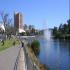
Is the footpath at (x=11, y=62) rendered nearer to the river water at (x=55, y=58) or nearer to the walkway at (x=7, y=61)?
the walkway at (x=7, y=61)

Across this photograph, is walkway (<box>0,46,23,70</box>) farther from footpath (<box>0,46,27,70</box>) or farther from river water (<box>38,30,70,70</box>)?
river water (<box>38,30,70,70</box>)

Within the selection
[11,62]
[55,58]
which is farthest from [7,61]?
[55,58]

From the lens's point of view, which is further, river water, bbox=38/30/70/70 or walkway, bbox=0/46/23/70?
river water, bbox=38/30/70/70

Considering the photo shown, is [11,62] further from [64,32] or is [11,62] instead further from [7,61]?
[64,32]

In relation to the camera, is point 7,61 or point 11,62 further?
point 7,61

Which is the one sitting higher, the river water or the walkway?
the walkway

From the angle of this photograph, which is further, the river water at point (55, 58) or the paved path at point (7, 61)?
the river water at point (55, 58)

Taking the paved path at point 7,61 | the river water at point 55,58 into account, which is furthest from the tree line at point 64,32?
the paved path at point 7,61

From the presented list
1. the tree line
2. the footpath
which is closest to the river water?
the footpath

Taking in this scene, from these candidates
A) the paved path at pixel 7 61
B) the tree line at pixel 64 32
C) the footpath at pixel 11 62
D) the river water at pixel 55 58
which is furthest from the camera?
the tree line at pixel 64 32

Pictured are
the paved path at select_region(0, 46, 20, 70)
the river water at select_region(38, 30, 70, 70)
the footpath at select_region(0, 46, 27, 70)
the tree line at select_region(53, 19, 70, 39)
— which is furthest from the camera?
the tree line at select_region(53, 19, 70, 39)

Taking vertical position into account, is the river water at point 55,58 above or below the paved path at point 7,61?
below

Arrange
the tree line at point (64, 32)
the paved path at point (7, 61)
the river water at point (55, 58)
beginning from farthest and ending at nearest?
the tree line at point (64, 32), the river water at point (55, 58), the paved path at point (7, 61)

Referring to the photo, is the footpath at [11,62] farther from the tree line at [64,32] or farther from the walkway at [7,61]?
the tree line at [64,32]
